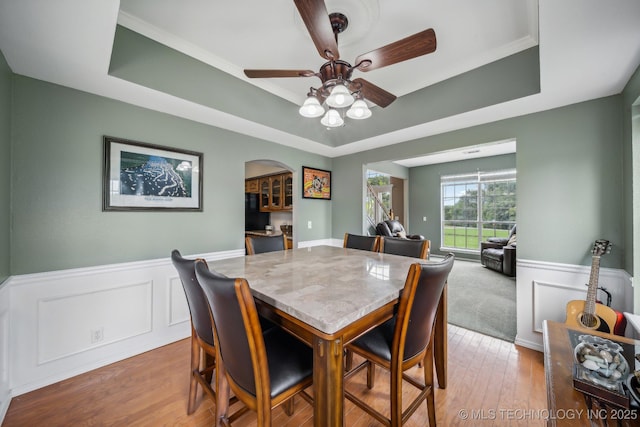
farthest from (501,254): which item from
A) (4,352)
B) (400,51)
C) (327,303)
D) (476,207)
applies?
(4,352)

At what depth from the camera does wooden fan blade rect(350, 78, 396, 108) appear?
1.65 meters

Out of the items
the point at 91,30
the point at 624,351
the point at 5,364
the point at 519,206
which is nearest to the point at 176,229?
the point at 5,364

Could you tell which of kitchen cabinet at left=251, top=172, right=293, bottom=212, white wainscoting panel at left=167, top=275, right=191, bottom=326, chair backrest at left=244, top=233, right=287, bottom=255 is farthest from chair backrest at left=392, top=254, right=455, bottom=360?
kitchen cabinet at left=251, top=172, right=293, bottom=212

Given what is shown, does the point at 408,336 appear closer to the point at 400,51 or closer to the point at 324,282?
the point at 324,282

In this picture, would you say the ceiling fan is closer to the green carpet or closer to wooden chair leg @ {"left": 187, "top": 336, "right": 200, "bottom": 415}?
wooden chair leg @ {"left": 187, "top": 336, "right": 200, "bottom": 415}

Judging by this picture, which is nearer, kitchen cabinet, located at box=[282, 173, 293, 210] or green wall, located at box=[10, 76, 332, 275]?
green wall, located at box=[10, 76, 332, 275]

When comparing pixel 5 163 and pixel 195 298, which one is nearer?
pixel 195 298

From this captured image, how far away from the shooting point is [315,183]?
385cm

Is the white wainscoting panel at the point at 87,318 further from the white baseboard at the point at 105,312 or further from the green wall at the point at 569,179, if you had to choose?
the green wall at the point at 569,179

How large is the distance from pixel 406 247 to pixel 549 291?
1.33 m

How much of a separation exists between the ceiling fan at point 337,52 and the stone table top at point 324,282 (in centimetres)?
112

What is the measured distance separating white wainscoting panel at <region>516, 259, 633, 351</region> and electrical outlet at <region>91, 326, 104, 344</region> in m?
3.66

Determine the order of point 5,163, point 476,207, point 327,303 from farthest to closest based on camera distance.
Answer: point 476,207, point 5,163, point 327,303

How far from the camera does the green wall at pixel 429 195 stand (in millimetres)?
6191
